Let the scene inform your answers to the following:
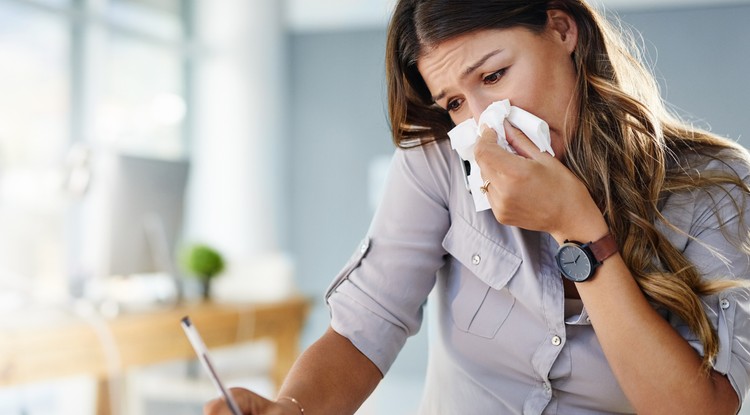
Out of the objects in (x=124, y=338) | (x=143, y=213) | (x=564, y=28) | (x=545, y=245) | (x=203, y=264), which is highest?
(x=564, y=28)

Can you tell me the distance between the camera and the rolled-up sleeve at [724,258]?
0.94 metres

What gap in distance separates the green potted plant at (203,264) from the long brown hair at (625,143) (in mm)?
2214

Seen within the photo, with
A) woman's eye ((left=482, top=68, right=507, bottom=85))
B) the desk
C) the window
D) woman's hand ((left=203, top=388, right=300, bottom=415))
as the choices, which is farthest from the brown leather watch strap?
the window

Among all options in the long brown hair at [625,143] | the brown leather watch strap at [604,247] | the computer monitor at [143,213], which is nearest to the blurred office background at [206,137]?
the computer monitor at [143,213]

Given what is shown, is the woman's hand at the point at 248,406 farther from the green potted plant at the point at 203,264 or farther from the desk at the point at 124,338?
the green potted plant at the point at 203,264

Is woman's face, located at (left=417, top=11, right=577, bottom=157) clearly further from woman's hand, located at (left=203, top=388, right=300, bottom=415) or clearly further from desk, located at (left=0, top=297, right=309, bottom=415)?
desk, located at (left=0, top=297, right=309, bottom=415)

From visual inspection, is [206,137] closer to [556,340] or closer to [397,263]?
[397,263]

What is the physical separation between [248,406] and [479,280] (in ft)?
1.37

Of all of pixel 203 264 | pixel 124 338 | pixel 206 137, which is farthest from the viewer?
pixel 206 137

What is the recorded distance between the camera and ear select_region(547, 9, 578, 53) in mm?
1092

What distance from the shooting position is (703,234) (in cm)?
102

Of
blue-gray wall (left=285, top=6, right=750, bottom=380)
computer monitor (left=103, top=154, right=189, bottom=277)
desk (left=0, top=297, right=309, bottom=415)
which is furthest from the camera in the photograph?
blue-gray wall (left=285, top=6, right=750, bottom=380)

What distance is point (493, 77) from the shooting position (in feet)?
3.49

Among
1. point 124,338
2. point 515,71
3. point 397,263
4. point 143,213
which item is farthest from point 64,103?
point 515,71
